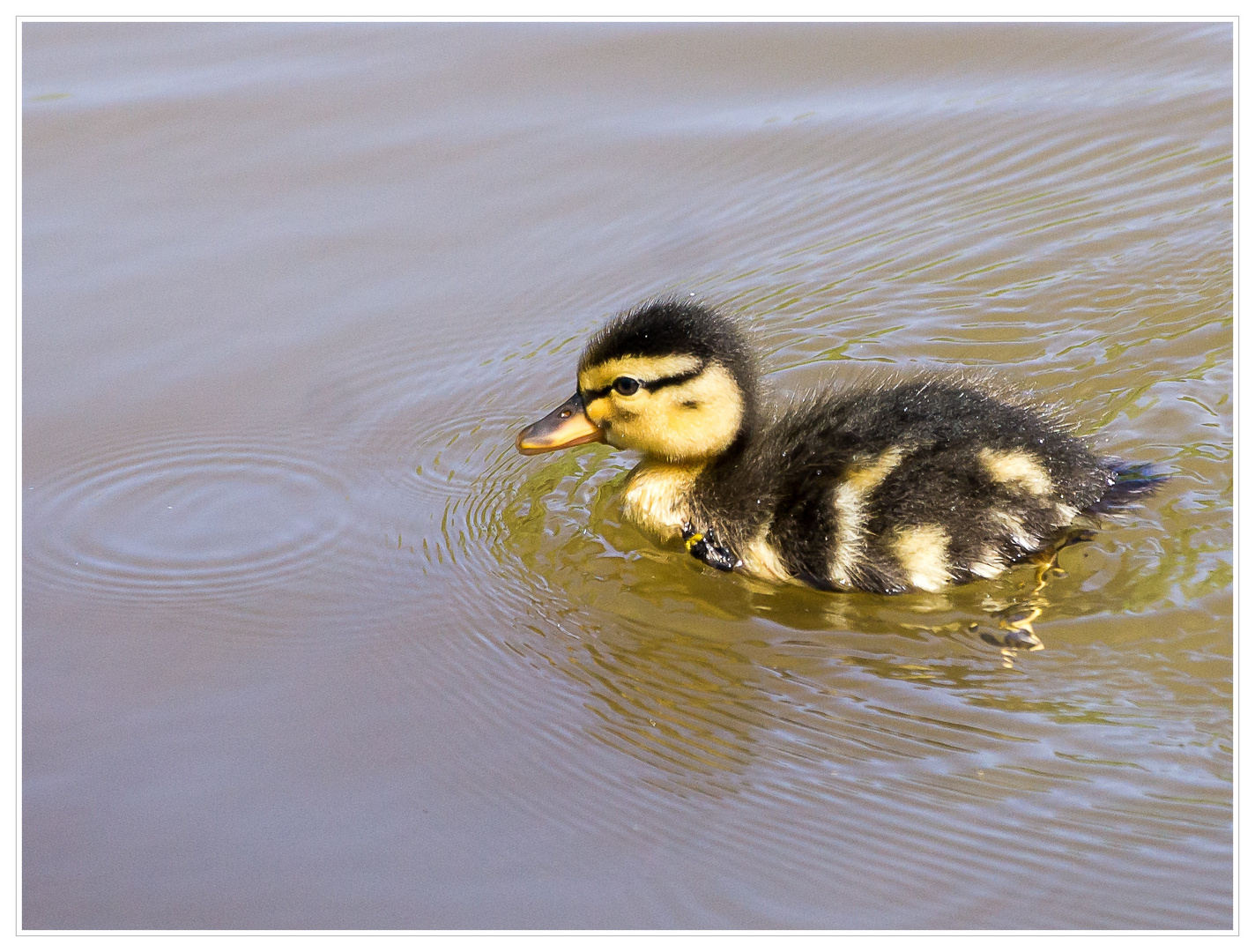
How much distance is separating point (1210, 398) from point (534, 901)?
223cm

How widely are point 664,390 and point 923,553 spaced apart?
0.67m

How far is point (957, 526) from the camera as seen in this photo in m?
3.02

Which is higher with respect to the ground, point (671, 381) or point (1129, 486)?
point (671, 381)

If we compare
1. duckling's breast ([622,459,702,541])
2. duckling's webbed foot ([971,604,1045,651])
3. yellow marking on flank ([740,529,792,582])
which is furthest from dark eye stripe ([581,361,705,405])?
duckling's webbed foot ([971,604,1045,651])

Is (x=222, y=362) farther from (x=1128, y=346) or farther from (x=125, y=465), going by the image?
(x=1128, y=346)

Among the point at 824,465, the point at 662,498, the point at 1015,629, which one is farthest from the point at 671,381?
the point at 1015,629

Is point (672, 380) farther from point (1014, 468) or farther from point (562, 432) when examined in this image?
point (1014, 468)

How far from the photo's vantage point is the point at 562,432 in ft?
11.1

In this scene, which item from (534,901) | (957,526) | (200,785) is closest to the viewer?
(534,901)

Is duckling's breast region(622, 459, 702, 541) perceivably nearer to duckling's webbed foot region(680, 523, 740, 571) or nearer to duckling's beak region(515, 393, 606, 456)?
duckling's webbed foot region(680, 523, 740, 571)

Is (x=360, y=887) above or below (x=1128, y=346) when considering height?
below

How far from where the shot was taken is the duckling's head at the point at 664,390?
3.21 meters

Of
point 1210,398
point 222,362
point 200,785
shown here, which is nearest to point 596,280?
point 222,362

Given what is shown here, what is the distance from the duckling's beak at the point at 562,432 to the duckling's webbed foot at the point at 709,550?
32cm
